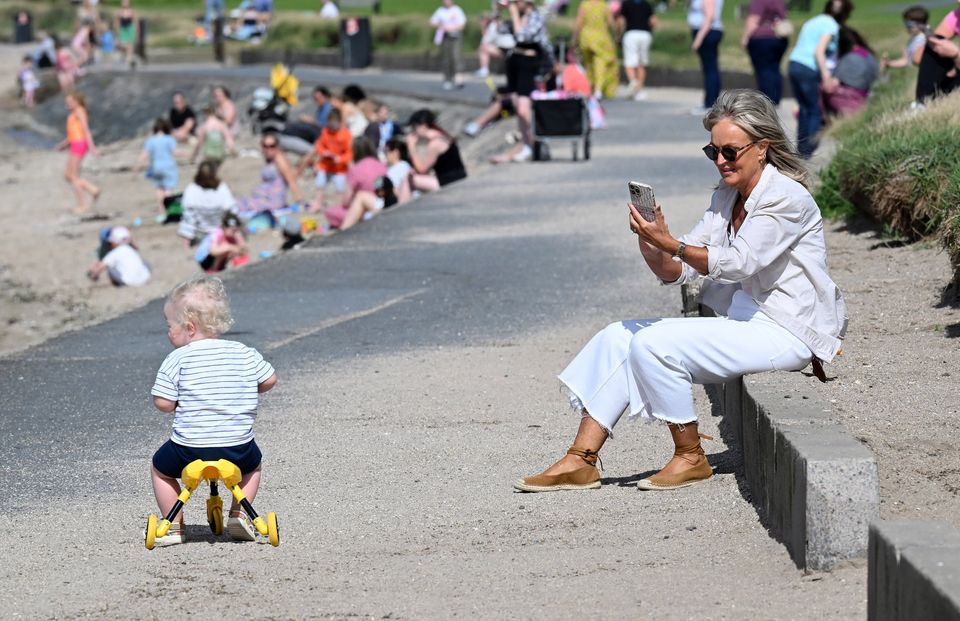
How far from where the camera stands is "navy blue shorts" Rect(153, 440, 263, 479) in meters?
5.79

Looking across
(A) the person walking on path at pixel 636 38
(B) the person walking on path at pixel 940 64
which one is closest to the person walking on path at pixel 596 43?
(A) the person walking on path at pixel 636 38

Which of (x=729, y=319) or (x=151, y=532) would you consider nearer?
(x=151, y=532)

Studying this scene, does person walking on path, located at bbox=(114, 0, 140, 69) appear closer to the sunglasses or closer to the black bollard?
the black bollard

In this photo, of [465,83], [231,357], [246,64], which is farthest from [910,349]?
[246,64]

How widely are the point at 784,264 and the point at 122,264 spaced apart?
11515 millimetres

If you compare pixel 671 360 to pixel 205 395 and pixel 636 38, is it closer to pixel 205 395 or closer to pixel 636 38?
pixel 205 395

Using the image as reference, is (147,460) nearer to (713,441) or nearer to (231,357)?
(231,357)

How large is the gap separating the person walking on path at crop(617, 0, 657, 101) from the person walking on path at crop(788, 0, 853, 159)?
9.56 metres

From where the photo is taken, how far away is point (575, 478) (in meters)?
6.17

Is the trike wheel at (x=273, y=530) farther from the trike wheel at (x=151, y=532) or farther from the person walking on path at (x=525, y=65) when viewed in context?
the person walking on path at (x=525, y=65)

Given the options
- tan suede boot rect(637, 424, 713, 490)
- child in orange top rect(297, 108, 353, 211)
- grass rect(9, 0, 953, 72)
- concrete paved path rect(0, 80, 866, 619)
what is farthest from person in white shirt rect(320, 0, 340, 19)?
tan suede boot rect(637, 424, 713, 490)

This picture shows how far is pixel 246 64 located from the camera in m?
44.9

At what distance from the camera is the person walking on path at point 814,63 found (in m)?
16.2

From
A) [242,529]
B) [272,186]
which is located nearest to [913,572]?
[242,529]
